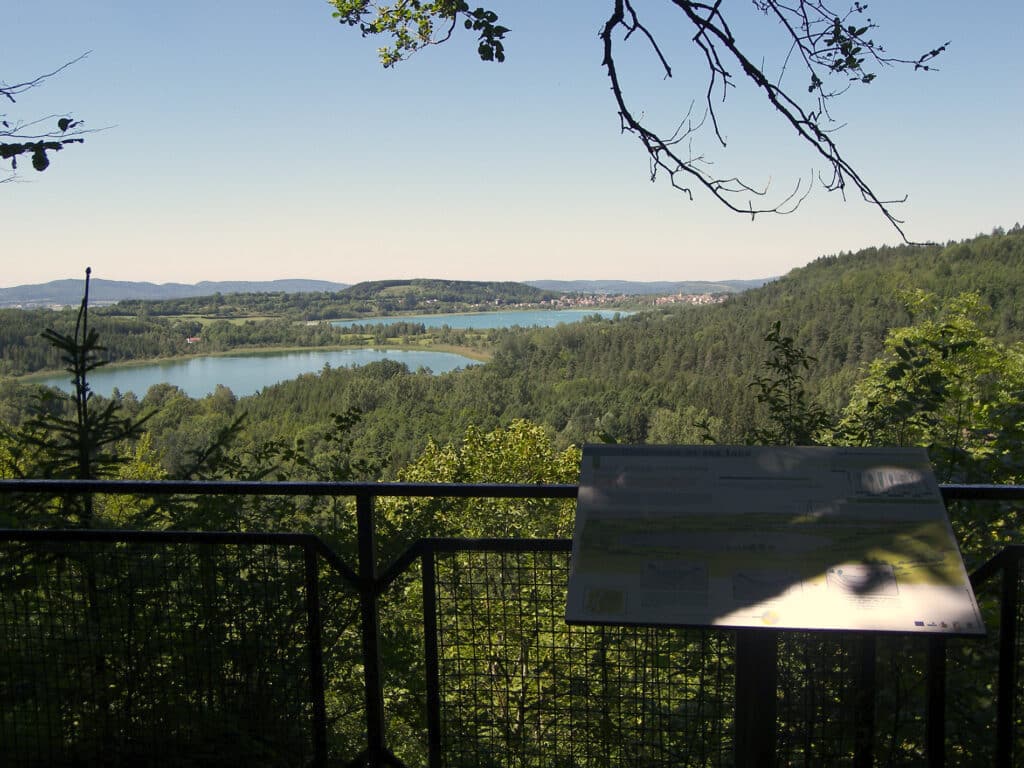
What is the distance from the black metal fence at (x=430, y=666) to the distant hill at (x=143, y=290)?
36.8 m

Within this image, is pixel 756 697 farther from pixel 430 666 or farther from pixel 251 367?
pixel 251 367

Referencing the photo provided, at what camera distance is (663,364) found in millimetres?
56281

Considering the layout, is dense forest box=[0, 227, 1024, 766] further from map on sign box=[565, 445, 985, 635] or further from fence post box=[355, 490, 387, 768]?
map on sign box=[565, 445, 985, 635]

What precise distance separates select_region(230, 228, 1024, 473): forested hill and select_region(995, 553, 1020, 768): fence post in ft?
74.0

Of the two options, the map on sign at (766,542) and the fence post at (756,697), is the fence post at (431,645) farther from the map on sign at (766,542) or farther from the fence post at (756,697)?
the fence post at (756,697)

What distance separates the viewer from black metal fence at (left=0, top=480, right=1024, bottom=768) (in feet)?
6.12

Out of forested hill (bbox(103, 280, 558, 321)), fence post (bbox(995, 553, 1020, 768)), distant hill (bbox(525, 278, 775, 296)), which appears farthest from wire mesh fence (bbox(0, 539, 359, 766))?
distant hill (bbox(525, 278, 775, 296))

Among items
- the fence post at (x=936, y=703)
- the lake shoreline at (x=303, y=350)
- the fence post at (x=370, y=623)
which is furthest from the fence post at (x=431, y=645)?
the lake shoreline at (x=303, y=350)

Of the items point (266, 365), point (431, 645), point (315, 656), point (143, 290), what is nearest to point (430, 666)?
point (431, 645)

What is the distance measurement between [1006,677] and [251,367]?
59.8 metres

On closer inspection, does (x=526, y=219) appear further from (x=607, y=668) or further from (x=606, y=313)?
(x=607, y=668)

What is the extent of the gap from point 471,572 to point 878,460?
101cm

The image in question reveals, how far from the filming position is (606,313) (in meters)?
87.2

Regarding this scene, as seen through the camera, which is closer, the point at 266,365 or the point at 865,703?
the point at 865,703
